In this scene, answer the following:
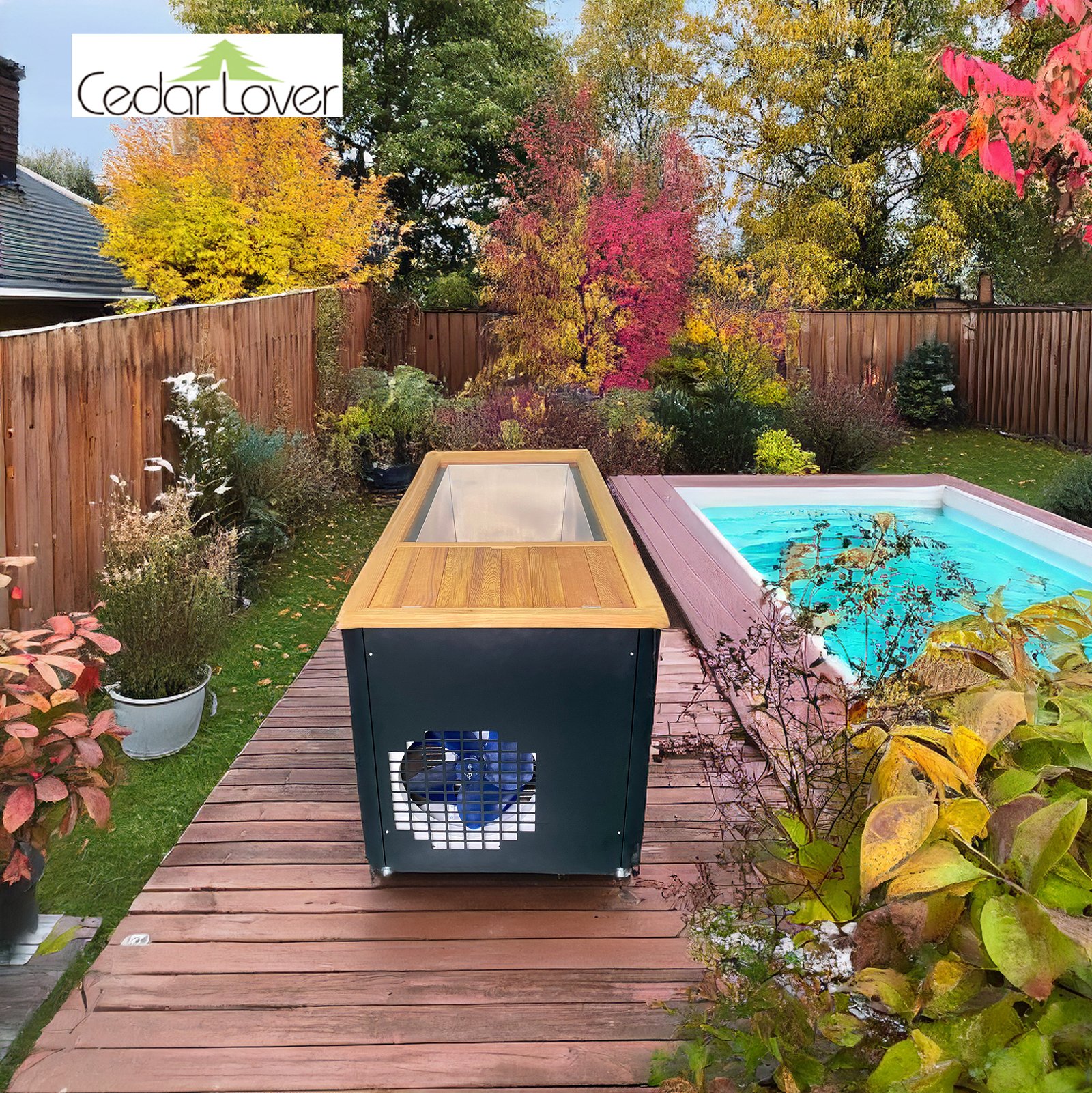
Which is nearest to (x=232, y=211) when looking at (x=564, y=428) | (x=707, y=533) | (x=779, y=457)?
(x=564, y=428)

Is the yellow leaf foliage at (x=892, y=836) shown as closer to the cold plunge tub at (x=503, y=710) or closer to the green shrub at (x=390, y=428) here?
the cold plunge tub at (x=503, y=710)

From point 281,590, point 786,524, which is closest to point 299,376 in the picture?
point 281,590

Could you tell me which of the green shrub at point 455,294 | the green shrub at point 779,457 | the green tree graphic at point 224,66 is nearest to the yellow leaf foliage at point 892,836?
the green shrub at point 779,457

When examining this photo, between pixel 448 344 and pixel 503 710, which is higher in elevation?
pixel 448 344

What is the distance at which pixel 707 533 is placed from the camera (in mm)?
5797

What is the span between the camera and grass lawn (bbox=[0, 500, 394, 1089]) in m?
2.61

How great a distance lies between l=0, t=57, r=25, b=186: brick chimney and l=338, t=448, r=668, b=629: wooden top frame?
528 inches

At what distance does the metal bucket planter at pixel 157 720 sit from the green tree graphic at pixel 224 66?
9184mm

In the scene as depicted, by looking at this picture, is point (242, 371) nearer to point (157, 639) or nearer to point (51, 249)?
point (157, 639)

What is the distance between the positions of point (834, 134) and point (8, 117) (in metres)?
13.5

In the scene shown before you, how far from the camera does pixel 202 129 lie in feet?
31.5

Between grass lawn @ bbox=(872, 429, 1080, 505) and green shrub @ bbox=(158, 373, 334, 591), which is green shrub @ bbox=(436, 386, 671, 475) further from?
grass lawn @ bbox=(872, 429, 1080, 505)

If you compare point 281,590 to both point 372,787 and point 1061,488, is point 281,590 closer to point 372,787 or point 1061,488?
point 372,787

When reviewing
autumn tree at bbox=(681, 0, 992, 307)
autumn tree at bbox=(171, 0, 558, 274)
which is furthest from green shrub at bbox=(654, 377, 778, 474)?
autumn tree at bbox=(171, 0, 558, 274)
